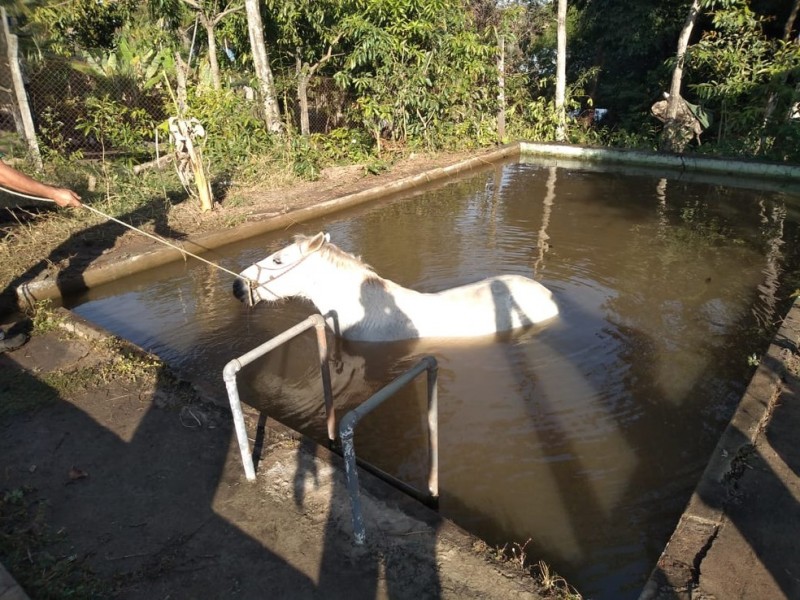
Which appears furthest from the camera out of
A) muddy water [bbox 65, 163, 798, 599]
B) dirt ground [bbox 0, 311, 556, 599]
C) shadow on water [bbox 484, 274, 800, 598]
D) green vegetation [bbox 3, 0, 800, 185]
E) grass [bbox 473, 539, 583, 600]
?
green vegetation [bbox 3, 0, 800, 185]

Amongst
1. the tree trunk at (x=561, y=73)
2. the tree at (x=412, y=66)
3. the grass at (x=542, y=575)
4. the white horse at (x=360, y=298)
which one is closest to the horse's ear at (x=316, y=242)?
the white horse at (x=360, y=298)

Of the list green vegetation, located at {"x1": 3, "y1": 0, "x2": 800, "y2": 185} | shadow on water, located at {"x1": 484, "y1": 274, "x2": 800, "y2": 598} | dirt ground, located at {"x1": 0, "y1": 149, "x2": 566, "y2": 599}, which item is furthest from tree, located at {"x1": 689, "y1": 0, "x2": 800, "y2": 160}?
dirt ground, located at {"x1": 0, "y1": 149, "x2": 566, "y2": 599}

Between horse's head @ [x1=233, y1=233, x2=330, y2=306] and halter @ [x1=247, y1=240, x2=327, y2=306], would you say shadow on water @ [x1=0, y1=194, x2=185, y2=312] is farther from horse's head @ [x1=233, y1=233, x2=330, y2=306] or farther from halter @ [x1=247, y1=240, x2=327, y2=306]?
halter @ [x1=247, y1=240, x2=327, y2=306]

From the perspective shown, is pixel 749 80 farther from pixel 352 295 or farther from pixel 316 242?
pixel 316 242

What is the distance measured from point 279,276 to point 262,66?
844 cm

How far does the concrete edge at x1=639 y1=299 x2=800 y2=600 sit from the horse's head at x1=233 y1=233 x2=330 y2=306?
3.65 m

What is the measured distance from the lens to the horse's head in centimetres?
509

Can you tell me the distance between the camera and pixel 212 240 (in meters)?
8.03

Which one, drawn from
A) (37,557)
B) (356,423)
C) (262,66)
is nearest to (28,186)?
(37,557)

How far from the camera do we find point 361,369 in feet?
16.5

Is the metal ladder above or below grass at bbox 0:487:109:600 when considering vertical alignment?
above

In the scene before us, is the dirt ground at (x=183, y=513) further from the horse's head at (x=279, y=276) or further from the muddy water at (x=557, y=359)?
the horse's head at (x=279, y=276)

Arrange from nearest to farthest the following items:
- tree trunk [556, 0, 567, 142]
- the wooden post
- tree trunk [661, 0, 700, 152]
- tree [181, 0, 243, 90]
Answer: the wooden post
tree [181, 0, 243, 90]
tree trunk [661, 0, 700, 152]
tree trunk [556, 0, 567, 142]

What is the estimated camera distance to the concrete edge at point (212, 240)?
6355mm
